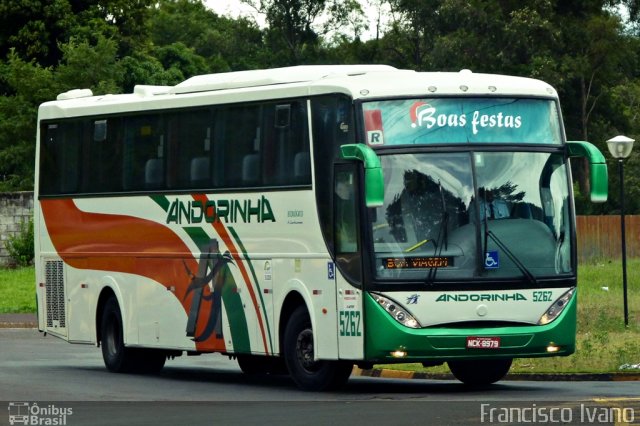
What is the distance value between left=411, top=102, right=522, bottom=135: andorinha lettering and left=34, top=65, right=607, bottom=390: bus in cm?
2

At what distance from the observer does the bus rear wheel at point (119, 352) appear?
2355 centimetres

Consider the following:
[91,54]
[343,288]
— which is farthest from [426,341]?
[91,54]

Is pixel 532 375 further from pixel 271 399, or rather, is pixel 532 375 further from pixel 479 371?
pixel 271 399

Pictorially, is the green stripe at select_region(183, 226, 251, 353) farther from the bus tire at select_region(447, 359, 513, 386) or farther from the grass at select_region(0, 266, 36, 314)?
the grass at select_region(0, 266, 36, 314)

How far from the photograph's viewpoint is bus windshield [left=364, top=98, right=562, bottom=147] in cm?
1838

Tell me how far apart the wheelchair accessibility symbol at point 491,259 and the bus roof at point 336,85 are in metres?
1.83

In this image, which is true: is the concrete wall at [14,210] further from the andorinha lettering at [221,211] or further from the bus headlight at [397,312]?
the bus headlight at [397,312]

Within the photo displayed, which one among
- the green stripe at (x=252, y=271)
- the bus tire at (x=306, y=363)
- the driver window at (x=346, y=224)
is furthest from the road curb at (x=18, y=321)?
the driver window at (x=346, y=224)

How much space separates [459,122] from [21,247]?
28.4 m

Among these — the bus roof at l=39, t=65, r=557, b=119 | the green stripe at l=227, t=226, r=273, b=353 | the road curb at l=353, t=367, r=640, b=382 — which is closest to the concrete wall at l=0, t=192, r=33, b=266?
the bus roof at l=39, t=65, r=557, b=119

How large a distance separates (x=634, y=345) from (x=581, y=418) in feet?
33.3

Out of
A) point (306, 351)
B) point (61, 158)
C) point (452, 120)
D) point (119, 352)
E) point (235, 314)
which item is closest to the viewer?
point (452, 120)

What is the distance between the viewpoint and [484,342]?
18.1 meters

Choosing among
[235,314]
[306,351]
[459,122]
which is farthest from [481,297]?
[235,314]
